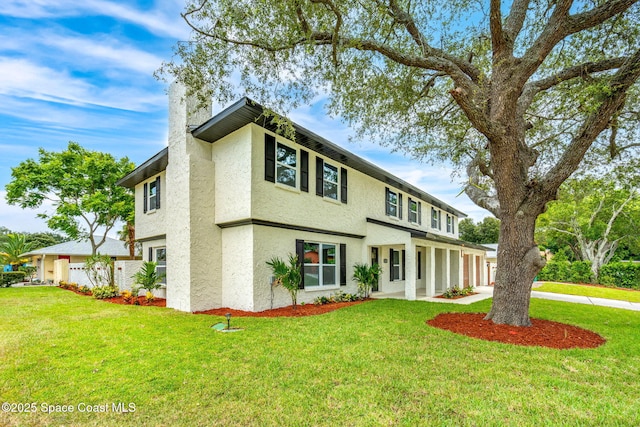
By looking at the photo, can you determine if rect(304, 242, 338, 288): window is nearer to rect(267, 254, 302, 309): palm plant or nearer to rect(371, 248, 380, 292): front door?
rect(267, 254, 302, 309): palm plant

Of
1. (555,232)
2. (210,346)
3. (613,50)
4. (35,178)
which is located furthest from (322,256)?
(555,232)

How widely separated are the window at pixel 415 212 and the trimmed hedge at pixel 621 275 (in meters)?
16.6

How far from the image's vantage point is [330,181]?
43.5 ft

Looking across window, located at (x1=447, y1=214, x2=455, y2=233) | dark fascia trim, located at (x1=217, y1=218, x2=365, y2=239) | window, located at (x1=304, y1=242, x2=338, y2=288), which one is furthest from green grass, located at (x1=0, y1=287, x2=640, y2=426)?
window, located at (x1=447, y1=214, x2=455, y2=233)

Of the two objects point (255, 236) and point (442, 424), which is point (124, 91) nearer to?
point (255, 236)

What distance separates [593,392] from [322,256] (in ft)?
29.9

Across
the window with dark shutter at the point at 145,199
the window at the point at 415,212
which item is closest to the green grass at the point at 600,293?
the window at the point at 415,212

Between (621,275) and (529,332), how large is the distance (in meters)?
24.6

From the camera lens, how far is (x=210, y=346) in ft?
19.9

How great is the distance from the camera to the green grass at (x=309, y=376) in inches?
139

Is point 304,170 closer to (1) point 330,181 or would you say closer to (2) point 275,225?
(1) point 330,181

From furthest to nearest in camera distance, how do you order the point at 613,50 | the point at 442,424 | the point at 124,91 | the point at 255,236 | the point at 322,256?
the point at 322,256
the point at 124,91
the point at 255,236
the point at 613,50
the point at 442,424

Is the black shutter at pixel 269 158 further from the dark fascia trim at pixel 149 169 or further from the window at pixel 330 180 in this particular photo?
the dark fascia trim at pixel 149 169

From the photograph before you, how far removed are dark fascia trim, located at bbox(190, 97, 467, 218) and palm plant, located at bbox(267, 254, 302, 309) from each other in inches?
166
